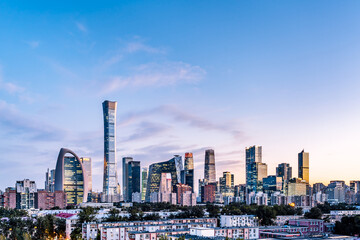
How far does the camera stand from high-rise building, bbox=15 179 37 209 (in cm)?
12312

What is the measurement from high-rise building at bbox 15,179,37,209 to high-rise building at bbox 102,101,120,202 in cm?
5464

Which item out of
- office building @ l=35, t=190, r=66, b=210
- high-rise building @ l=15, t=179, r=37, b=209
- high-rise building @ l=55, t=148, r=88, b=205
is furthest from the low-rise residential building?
high-rise building @ l=55, t=148, r=88, b=205

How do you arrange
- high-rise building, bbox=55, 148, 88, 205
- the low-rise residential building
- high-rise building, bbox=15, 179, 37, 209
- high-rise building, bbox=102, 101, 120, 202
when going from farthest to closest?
high-rise building, bbox=102, 101, 120, 202, high-rise building, bbox=55, 148, 88, 205, high-rise building, bbox=15, 179, 37, 209, the low-rise residential building

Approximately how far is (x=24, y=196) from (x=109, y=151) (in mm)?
59254

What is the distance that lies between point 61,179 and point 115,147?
39.4m

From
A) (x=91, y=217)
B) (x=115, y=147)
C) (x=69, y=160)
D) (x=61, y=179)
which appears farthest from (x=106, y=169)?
(x=91, y=217)

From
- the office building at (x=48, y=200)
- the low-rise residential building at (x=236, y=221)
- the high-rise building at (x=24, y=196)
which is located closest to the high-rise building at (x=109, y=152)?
the office building at (x=48, y=200)

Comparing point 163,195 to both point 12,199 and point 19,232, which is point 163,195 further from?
point 19,232

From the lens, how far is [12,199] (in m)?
123

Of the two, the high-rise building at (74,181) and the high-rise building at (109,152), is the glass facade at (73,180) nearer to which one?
the high-rise building at (74,181)

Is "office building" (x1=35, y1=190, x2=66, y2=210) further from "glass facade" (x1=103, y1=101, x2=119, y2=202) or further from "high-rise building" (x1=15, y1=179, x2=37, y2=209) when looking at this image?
"glass facade" (x1=103, y1=101, x2=119, y2=202)

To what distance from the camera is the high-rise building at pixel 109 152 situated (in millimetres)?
177875

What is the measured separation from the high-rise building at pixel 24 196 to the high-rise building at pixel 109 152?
179ft

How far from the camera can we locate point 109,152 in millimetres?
180250
